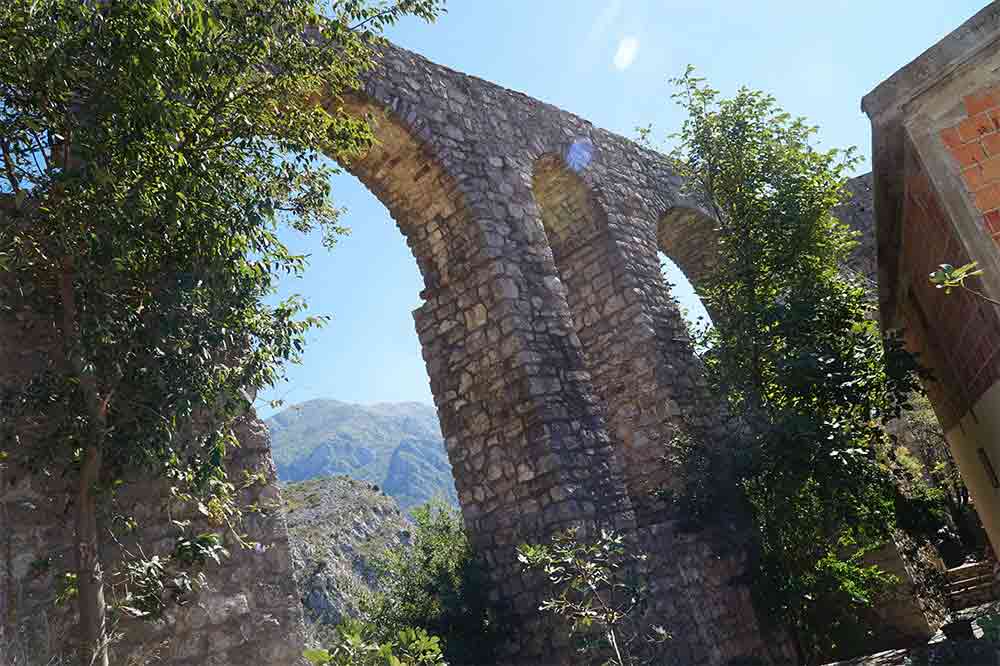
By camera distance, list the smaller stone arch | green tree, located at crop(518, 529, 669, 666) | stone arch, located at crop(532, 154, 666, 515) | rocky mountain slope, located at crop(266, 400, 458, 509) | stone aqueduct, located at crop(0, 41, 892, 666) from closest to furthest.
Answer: green tree, located at crop(518, 529, 669, 666) → stone aqueduct, located at crop(0, 41, 892, 666) → stone arch, located at crop(532, 154, 666, 515) → the smaller stone arch → rocky mountain slope, located at crop(266, 400, 458, 509)

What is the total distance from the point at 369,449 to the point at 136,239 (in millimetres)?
91027

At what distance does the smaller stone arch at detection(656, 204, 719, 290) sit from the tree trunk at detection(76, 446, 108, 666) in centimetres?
853

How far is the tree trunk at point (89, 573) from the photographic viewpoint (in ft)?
9.73

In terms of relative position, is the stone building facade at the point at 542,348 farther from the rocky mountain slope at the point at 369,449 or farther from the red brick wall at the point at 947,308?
the rocky mountain slope at the point at 369,449

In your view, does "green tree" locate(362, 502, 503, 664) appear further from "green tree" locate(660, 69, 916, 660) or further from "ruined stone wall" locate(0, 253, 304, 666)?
"green tree" locate(660, 69, 916, 660)

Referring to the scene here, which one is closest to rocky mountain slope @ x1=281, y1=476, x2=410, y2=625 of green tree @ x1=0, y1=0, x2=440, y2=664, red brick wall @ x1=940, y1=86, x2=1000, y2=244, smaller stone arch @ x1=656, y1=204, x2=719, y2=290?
smaller stone arch @ x1=656, y1=204, x2=719, y2=290

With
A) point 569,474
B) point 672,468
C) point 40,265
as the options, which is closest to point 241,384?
point 40,265

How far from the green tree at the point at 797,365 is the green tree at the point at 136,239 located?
4.71 meters

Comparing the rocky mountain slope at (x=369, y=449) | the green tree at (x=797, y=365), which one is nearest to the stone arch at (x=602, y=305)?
the green tree at (x=797, y=365)

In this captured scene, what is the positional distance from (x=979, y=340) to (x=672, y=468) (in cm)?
381

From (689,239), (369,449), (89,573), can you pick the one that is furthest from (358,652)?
(369,449)

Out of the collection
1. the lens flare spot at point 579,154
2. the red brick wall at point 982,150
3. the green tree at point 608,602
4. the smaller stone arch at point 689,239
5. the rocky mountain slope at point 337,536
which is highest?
the lens flare spot at point 579,154

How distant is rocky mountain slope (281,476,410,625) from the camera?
15938 mm

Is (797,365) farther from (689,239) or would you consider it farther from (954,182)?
(689,239)
